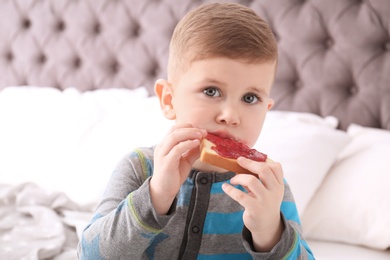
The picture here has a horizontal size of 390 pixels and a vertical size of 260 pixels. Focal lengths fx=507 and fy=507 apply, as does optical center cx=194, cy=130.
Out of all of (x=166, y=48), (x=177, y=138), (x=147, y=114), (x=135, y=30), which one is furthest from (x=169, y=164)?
(x=135, y=30)

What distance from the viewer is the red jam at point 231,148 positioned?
3.26ft

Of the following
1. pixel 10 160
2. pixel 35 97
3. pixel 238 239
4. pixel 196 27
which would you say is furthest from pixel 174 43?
pixel 35 97

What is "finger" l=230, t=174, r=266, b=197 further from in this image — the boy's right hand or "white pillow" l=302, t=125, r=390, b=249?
"white pillow" l=302, t=125, r=390, b=249

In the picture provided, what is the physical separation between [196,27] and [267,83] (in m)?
0.20

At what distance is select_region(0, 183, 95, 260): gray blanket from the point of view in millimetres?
1461

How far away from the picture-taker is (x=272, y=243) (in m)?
0.97

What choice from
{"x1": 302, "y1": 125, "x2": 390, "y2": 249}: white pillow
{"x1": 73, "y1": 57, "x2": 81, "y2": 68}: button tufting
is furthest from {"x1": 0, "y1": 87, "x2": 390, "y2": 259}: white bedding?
{"x1": 73, "y1": 57, "x2": 81, "y2": 68}: button tufting

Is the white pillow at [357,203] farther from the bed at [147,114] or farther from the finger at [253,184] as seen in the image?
the finger at [253,184]

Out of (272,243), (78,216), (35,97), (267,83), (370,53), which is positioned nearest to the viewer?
(272,243)

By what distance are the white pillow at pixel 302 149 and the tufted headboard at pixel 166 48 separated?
0.77 ft

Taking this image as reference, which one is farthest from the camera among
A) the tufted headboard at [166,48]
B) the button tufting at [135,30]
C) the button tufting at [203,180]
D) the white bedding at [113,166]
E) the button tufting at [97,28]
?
the button tufting at [97,28]

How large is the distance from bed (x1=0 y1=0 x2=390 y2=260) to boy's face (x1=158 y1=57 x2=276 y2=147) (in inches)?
25.6

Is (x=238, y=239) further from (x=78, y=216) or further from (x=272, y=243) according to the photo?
(x=78, y=216)

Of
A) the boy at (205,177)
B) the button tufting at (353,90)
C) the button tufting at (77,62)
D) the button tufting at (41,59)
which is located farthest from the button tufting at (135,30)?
the boy at (205,177)
